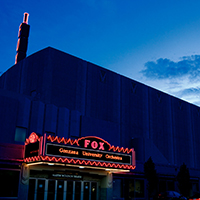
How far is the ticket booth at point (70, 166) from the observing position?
21.8m

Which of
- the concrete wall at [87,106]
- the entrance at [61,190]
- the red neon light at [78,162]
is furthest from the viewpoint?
the concrete wall at [87,106]

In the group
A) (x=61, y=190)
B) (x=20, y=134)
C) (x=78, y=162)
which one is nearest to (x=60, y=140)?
(x=78, y=162)

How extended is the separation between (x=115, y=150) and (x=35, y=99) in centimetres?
1370

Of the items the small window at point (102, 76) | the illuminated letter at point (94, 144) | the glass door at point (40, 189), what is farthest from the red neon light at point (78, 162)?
the small window at point (102, 76)

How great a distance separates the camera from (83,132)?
36125 mm

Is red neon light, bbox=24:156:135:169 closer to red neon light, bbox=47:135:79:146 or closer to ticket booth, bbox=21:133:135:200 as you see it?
ticket booth, bbox=21:133:135:200

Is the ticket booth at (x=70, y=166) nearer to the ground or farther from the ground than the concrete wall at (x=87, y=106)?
nearer to the ground

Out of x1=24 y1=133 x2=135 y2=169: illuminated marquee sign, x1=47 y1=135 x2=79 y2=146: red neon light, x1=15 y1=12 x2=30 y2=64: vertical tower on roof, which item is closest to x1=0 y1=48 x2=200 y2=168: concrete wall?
x1=24 y1=133 x2=135 y2=169: illuminated marquee sign

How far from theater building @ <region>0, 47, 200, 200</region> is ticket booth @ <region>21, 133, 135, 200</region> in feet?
0.26

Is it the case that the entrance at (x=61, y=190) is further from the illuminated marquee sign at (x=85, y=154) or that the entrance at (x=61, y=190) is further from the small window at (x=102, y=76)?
the small window at (x=102, y=76)

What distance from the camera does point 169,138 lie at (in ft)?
166

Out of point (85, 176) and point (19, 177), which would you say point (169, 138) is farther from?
point (19, 177)

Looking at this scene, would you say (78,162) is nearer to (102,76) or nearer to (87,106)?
(87,106)

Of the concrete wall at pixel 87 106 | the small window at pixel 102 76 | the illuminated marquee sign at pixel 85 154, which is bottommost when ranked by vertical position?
the illuminated marquee sign at pixel 85 154
